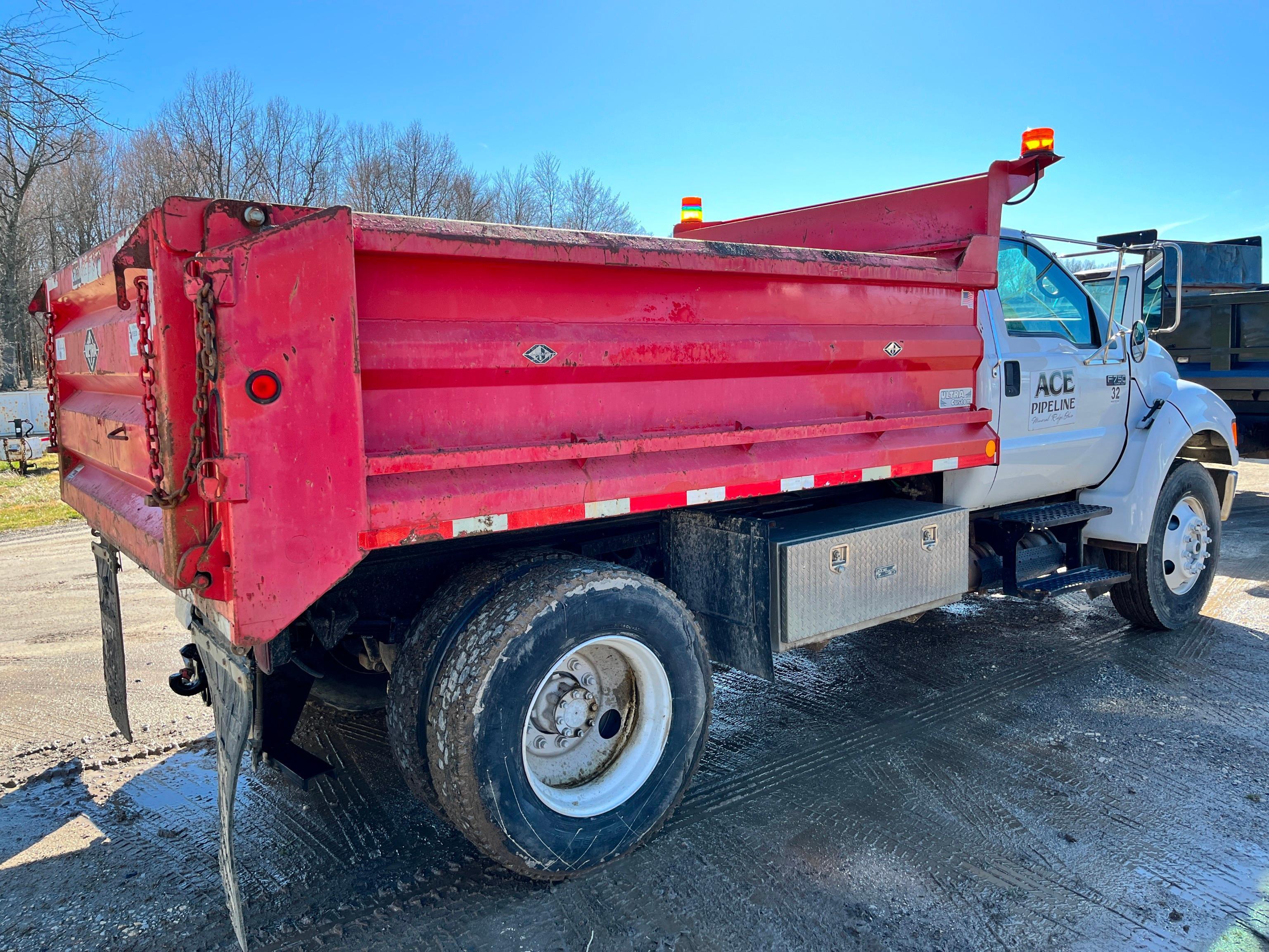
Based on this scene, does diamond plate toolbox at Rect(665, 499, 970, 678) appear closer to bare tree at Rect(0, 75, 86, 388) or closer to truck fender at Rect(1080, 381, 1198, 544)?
truck fender at Rect(1080, 381, 1198, 544)

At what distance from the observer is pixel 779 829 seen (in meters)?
3.29

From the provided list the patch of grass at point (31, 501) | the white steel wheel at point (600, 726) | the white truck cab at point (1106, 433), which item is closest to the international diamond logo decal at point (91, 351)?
the white steel wheel at point (600, 726)

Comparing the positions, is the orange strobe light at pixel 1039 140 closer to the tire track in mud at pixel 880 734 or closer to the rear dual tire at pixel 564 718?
the tire track in mud at pixel 880 734

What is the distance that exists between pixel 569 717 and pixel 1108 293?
183 inches

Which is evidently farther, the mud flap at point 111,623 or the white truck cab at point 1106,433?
the white truck cab at point 1106,433

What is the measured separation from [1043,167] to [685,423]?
2.50m

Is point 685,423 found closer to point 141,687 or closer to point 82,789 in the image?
point 82,789

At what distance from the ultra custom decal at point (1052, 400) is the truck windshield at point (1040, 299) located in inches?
9.6

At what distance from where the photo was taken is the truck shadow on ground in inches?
107

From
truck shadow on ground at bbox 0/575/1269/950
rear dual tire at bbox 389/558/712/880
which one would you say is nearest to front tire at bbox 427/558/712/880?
rear dual tire at bbox 389/558/712/880

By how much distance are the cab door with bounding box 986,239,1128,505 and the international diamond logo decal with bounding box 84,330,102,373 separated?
408 centimetres

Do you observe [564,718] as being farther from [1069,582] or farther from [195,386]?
[1069,582]

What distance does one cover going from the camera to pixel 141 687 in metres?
4.61

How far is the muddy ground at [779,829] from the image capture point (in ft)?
8.95
